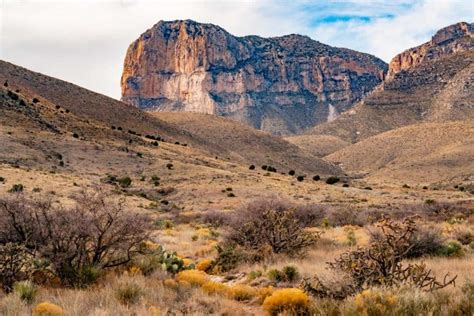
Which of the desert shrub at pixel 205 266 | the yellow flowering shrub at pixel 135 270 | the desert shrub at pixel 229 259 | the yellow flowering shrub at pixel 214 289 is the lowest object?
the desert shrub at pixel 205 266

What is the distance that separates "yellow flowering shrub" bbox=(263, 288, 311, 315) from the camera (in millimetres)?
7836

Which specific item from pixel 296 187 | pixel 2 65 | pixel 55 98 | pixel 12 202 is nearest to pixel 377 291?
pixel 12 202

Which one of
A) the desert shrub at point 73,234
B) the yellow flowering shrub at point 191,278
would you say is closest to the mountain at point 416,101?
the yellow flowering shrub at point 191,278

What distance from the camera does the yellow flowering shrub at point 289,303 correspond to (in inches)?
309

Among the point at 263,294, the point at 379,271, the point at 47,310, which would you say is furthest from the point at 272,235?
the point at 47,310

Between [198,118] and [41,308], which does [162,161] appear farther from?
[198,118]

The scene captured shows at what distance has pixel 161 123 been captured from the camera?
110 m

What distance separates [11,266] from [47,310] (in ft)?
8.17

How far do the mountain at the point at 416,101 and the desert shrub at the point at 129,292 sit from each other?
145 meters

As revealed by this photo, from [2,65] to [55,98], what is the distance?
13.0 metres

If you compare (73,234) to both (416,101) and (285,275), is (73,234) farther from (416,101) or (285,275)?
(416,101)

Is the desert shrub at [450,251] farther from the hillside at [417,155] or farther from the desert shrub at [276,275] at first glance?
the hillside at [417,155]

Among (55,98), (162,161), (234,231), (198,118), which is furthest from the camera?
(198,118)

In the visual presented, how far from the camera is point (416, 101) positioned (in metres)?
163
